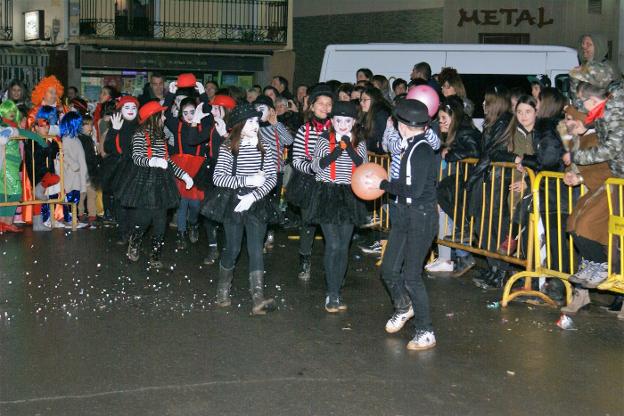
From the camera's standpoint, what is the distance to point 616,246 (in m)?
8.22

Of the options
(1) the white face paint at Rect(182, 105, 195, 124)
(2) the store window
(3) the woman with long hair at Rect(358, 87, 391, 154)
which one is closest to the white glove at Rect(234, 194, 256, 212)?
(1) the white face paint at Rect(182, 105, 195, 124)

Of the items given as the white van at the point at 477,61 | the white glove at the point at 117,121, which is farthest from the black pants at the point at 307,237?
the white van at the point at 477,61

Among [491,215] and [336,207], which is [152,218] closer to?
[336,207]

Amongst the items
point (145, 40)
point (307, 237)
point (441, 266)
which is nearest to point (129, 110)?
point (307, 237)

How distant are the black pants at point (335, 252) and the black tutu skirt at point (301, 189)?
1.40ft

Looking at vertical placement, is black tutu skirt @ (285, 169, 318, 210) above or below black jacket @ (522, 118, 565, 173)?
below

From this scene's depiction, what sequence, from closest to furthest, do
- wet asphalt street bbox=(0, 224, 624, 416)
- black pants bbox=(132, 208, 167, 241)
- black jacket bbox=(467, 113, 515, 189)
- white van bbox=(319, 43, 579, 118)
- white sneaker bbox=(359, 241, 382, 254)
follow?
wet asphalt street bbox=(0, 224, 624, 416)
black jacket bbox=(467, 113, 515, 189)
black pants bbox=(132, 208, 167, 241)
white sneaker bbox=(359, 241, 382, 254)
white van bbox=(319, 43, 579, 118)

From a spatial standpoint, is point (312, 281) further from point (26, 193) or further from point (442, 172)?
point (26, 193)

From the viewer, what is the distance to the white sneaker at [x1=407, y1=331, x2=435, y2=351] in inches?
296

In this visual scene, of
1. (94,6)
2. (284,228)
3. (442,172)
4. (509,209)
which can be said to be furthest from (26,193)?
(94,6)

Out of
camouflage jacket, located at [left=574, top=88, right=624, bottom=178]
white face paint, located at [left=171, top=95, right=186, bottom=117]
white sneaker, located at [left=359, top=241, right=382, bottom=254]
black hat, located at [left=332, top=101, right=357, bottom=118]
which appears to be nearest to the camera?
camouflage jacket, located at [left=574, top=88, right=624, bottom=178]

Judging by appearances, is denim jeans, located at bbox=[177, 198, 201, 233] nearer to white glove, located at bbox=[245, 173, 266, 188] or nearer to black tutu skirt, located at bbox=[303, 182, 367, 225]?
black tutu skirt, located at bbox=[303, 182, 367, 225]

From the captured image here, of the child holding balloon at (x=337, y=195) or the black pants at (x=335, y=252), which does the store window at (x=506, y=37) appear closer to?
the child holding balloon at (x=337, y=195)

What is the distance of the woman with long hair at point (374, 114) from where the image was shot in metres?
11.7
